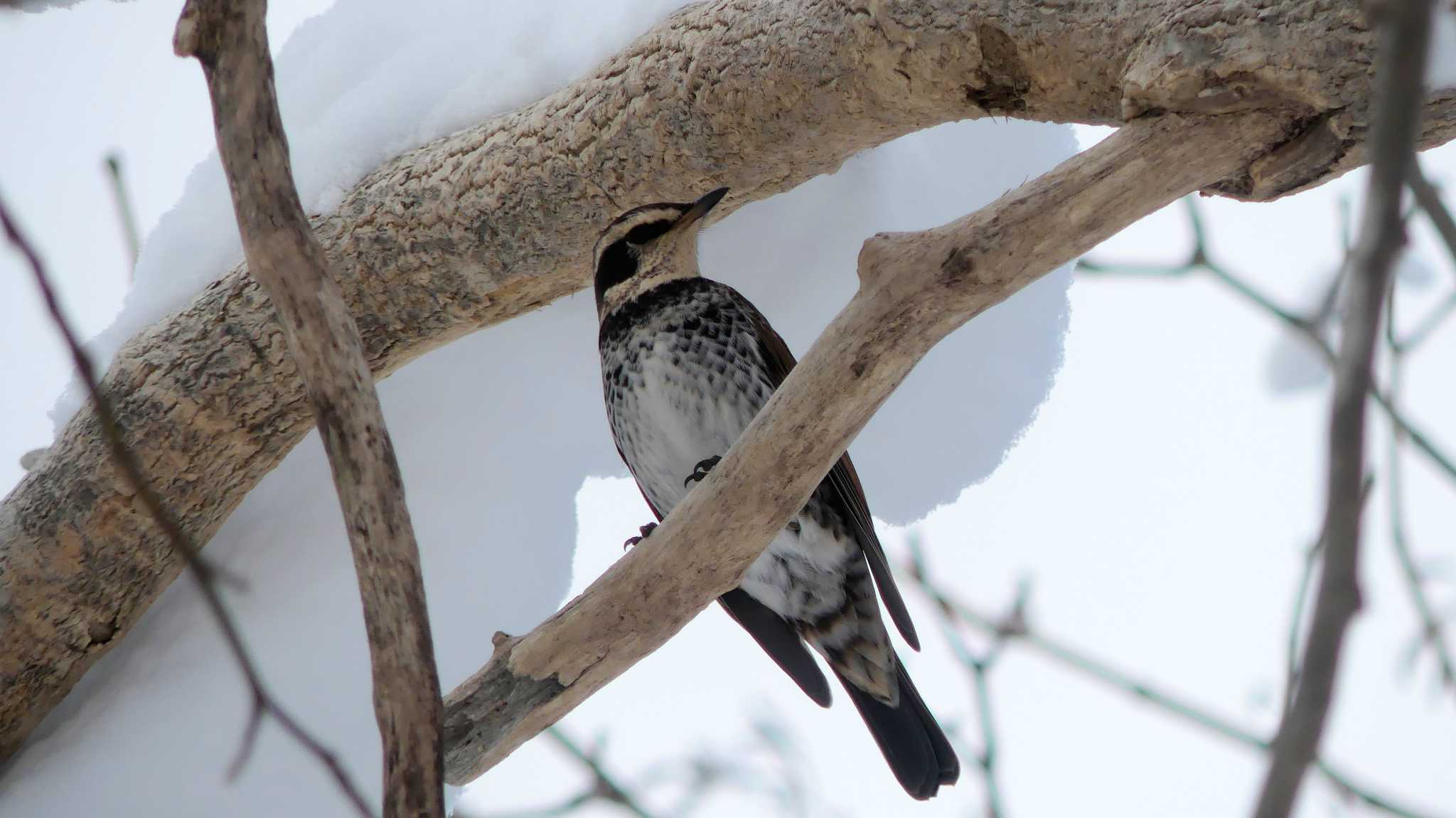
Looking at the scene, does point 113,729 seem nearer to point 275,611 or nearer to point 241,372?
point 275,611

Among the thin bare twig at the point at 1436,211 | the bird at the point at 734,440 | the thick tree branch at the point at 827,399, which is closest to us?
the thin bare twig at the point at 1436,211

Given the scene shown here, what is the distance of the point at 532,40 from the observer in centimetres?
305

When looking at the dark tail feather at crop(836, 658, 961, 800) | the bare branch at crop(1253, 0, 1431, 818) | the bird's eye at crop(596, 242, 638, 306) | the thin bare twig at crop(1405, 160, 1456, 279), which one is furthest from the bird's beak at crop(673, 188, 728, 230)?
the bare branch at crop(1253, 0, 1431, 818)

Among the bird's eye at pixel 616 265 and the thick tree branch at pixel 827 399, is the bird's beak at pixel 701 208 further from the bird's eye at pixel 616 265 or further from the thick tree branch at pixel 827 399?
the thick tree branch at pixel 827 399

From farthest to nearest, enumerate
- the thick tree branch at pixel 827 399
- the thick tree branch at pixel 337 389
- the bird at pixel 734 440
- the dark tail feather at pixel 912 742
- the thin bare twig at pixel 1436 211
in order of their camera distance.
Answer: the bird at pixel 734 440, the dark tail feather at pixel 912 742, the thick tree branch at pixel 827 399, the thick tree branch at pixel 337 389, the thin bare twig at pixel 1436 211

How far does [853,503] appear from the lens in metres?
2.58

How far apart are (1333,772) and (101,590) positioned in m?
2.54

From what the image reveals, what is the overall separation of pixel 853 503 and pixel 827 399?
0.76 meters

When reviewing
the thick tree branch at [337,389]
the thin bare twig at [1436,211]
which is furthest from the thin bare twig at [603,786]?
the thin bare twig at [1436,211]

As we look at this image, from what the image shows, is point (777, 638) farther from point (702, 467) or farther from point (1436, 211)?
point (1436, 211)

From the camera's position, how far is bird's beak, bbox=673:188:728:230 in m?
2.73

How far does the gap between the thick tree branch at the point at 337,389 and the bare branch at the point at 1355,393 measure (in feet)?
3.81

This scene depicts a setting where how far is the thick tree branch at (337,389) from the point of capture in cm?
151

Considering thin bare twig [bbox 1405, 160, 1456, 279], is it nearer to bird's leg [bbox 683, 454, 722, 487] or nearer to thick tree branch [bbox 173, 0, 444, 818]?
thick tree branch [bbox 173, 0, 444, 818]
